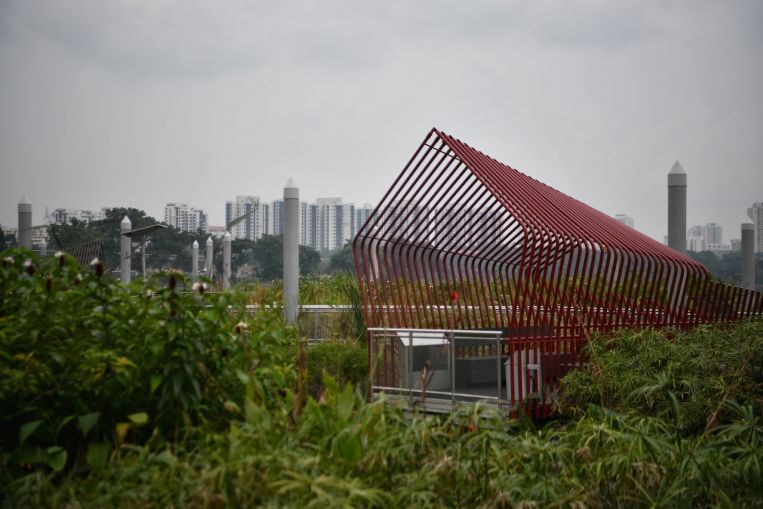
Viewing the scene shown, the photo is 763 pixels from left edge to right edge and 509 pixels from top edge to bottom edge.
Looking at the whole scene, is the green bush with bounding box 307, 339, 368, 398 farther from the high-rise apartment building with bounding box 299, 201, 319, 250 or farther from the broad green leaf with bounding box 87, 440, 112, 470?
the high-rise apartment building with bounding box 299, 201, 319, 250

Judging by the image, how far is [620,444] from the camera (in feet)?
14.5

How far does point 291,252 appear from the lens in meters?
11.3

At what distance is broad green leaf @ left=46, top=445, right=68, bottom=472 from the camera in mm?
3418

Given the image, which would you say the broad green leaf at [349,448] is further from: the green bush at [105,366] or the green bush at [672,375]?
the green bush at [672,375]

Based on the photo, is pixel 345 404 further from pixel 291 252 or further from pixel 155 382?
pixel 291 252

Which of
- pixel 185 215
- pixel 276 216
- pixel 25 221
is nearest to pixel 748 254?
pixel 25 221

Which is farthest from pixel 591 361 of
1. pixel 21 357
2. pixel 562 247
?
pixel 21 357

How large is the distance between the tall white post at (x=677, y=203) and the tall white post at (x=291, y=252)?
5.63 meters

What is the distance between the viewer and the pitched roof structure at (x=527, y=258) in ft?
25.5

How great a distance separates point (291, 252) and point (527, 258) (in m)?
3.97

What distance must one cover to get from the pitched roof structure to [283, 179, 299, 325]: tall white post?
216 centimetres

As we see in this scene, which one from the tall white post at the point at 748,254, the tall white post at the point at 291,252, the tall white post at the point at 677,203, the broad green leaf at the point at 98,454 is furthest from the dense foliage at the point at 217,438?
the tall white post at the point at 748,254

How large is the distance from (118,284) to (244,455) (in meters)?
1.27

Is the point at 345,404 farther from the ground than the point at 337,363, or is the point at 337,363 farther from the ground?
the point at 345,404
